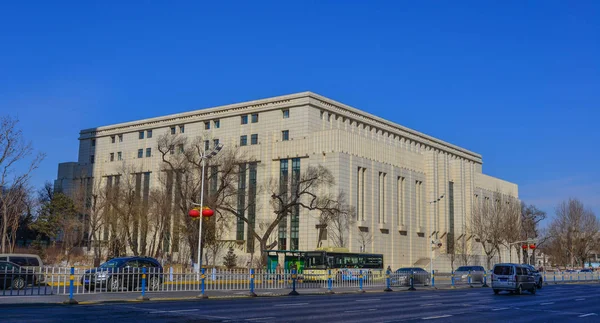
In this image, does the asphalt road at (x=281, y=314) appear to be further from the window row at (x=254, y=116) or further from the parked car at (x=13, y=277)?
the window row at (x=254, y=116)

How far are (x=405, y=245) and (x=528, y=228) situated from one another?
3042 centimetres

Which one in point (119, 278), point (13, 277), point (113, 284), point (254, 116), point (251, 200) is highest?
point (254, 116)

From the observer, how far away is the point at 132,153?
91.8 meters

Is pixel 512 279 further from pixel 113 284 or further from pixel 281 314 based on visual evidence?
pixel 113 284

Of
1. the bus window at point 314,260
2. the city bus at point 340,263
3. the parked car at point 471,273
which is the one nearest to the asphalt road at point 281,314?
the city bus at point 340,263

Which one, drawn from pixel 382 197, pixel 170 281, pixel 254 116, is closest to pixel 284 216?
pixel 382 197

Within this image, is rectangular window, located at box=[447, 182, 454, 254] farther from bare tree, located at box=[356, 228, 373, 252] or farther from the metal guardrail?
the metal guardrail

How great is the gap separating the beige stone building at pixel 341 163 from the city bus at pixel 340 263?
10.0 m

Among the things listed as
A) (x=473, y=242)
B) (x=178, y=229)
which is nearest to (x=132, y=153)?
(x=178, y=229)

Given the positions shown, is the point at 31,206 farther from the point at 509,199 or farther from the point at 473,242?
the point at 509,199

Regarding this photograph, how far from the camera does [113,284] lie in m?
26.4

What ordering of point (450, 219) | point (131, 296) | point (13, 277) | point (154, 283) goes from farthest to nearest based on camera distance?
point (450, 219), point (154, 283), point (131, 296), point (13, 277)

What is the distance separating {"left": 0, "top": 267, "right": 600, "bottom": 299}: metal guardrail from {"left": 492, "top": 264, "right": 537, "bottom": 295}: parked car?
7022 millimetres

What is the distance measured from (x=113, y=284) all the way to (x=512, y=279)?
21.4 m
